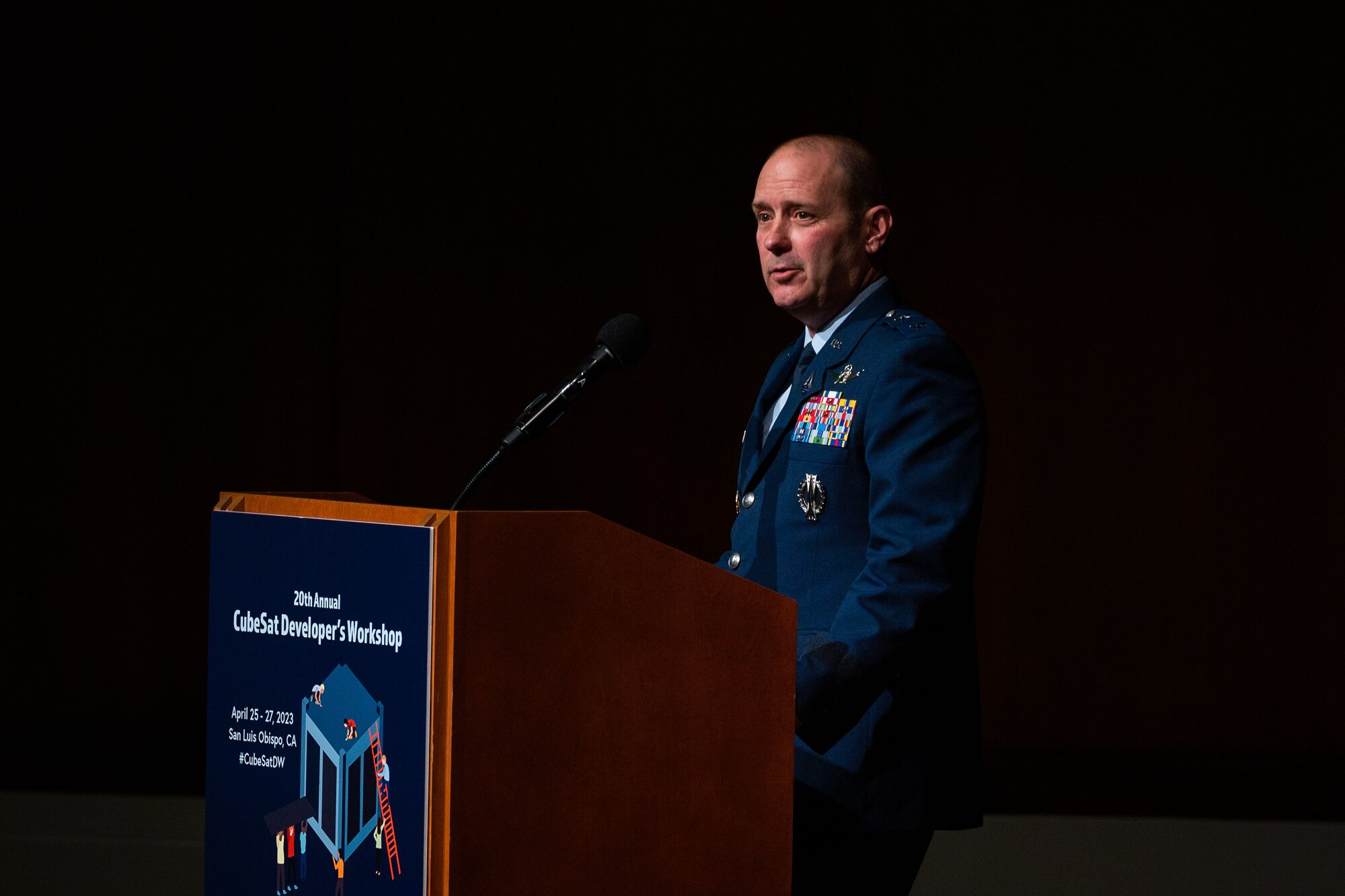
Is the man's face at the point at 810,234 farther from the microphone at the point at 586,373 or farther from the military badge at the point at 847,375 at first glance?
the microphone at the point at 586,373

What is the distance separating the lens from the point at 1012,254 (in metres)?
3.54

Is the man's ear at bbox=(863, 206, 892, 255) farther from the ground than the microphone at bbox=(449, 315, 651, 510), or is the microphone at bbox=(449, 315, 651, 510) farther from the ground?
the man's ear at bbox=(863, 206, 892, 255)

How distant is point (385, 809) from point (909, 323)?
87 centimetres

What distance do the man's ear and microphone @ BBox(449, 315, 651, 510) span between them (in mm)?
389

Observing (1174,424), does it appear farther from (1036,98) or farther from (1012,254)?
(1036,98)

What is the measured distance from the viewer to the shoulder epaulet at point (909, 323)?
1536mm

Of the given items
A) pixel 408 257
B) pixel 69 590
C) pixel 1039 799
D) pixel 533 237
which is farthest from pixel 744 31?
pixel 69 590

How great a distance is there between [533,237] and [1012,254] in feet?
4.28

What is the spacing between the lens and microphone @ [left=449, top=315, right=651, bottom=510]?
128 centimetres

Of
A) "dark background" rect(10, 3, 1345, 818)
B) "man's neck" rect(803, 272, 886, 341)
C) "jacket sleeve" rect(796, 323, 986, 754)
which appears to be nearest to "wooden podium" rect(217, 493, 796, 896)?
"jacket sleeve" rect(796, 323, 986, 754)

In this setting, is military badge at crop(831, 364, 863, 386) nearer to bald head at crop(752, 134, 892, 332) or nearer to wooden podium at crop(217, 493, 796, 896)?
bald head at crop(752, 134, 892, 332)

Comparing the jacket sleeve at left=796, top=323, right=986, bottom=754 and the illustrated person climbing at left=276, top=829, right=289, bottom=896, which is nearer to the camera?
the illustrated person climbing at left=276, top=829, right=289, bottom=896

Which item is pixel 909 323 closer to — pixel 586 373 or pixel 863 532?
pixel 863 532


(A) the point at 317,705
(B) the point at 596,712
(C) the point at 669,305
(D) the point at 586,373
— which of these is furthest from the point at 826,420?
(C) the point at 669,305
